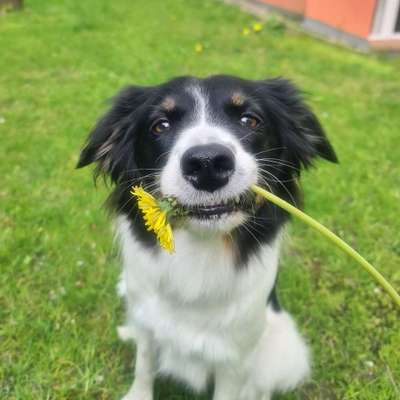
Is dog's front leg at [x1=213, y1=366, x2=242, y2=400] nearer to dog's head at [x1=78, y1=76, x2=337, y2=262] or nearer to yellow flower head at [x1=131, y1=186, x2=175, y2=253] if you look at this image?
dog's head at [x1=78, y1=76, x2=337, y2=262]

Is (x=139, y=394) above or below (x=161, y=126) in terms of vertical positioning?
below

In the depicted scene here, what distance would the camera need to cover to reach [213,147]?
5.36 feet

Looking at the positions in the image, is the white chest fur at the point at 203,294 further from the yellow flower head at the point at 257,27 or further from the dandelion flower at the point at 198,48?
the yellow flower head at the point at 257,27

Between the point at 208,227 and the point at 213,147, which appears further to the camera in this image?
the point at 208,227

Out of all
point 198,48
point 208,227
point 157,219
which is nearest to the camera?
point 157,219

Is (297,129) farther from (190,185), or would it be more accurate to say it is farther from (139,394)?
(139,394)

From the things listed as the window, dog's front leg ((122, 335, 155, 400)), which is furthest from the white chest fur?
the window

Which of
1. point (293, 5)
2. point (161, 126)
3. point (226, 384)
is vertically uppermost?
point (161, 126)

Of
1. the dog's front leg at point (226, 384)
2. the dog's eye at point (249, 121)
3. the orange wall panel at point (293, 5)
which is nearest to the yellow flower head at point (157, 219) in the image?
the dog's eye at point (249, 121)

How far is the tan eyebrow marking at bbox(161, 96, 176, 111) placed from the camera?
2.03 meters

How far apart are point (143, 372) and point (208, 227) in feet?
3.52

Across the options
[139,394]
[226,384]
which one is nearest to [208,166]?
[226,384]

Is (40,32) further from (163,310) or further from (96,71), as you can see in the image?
(163,310)

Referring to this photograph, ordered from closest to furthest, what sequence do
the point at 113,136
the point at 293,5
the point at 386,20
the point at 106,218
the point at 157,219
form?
the point at 157,219 → the point at 113,136 → the point at 106,218 → the point at 386,20 → the point at 293,5
